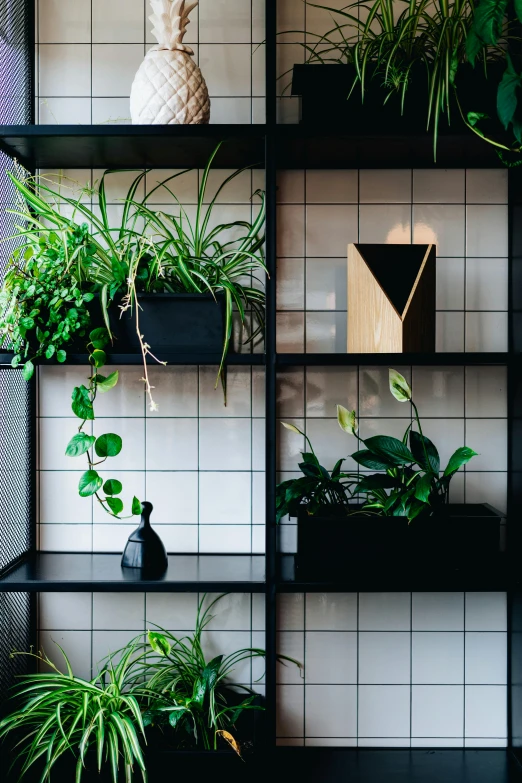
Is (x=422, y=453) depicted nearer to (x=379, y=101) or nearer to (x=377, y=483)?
(x=377, y=483)

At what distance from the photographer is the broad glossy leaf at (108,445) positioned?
1.69 m

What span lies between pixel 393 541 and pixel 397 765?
70 centimetres

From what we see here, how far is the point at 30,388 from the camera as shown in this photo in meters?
1.91

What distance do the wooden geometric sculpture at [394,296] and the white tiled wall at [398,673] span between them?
79 cm

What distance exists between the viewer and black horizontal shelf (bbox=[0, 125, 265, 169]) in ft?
5.15

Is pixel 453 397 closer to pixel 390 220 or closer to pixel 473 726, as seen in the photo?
pixel 390 220

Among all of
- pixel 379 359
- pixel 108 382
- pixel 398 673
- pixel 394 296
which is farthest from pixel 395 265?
pixel 398 673

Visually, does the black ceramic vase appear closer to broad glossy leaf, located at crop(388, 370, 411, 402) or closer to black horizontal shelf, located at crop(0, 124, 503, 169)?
broad glossy leaf, located at crop(388, 370, 411, 402)

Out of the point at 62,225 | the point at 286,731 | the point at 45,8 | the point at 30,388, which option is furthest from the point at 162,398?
the point at 45,8

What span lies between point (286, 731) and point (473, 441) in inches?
40.6

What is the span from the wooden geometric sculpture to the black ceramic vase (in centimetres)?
76

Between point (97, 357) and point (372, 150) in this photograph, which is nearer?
point (97, 357)

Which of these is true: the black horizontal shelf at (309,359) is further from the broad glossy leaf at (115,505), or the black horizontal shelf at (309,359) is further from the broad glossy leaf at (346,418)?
Answer: the broad glossy leaf at (115,505)

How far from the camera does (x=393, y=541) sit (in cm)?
161
